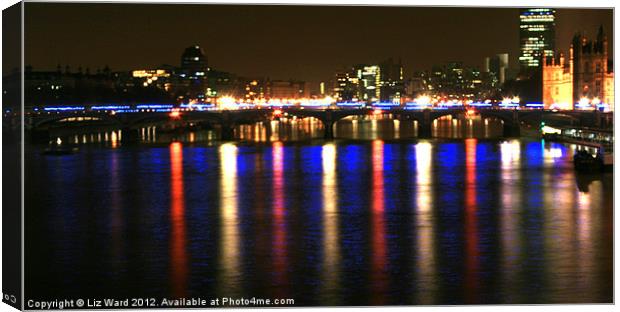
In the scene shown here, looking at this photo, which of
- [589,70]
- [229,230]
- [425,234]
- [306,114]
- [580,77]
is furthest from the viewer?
[306,114]

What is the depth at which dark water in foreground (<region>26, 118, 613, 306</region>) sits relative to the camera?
889 cm

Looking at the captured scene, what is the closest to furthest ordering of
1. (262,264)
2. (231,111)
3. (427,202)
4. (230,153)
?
1. (262,264)
2. (427,202)
3. (230,153)
4. (231,111)

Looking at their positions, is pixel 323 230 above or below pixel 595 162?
below

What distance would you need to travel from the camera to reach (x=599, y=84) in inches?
1336

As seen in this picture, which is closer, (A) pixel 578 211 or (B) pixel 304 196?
(A) pixel 578 211

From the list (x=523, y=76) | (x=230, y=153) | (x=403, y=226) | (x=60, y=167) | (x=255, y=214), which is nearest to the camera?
(x=403, y=226)

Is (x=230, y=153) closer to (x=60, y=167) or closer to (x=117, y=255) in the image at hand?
(x=60, y=167)

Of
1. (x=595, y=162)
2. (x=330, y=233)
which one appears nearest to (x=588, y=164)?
(x=595, y=162)

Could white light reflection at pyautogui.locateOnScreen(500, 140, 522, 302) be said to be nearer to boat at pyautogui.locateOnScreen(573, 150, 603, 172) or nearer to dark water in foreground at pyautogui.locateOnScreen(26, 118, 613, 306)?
dark water in foreground at pyautogui.locateOnScreen(26, 118, 613, 306)

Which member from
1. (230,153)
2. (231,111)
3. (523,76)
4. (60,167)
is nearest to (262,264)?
(60,167)

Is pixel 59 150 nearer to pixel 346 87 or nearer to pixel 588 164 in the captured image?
pixel 346 87

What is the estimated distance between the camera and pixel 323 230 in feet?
43.2

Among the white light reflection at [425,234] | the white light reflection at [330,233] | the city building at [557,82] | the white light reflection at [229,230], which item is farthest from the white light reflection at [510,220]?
the city building at [557,82]

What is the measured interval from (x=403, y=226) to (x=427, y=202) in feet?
11.0
